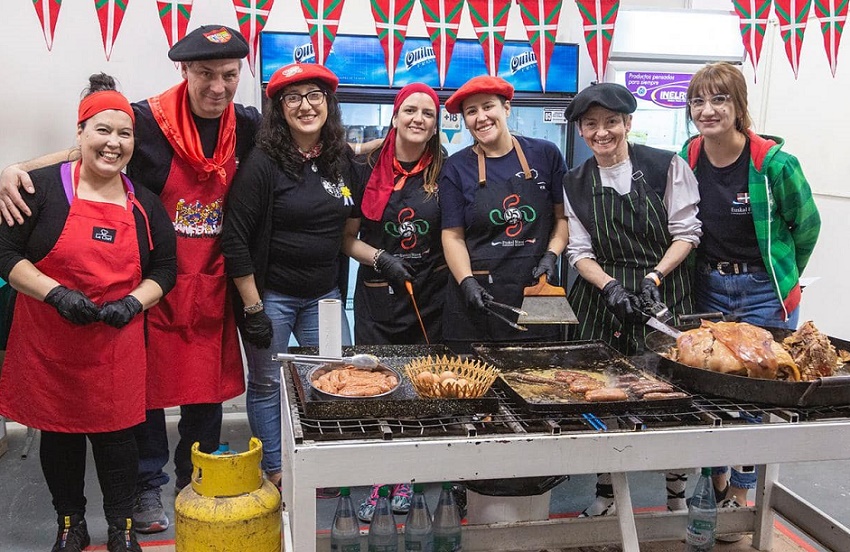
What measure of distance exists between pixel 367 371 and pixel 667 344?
1.03 m

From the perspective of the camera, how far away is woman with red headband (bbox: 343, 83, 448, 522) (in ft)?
10.3

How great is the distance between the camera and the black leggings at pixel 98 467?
2.75 metres

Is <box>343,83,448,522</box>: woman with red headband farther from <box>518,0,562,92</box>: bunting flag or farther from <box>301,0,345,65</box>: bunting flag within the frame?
<box>518,0,562,92</box>: bunting flag

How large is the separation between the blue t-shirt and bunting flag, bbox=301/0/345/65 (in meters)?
1.15

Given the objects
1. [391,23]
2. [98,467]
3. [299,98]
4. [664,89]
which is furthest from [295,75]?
[664,89]

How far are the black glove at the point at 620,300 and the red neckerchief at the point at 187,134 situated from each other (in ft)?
5.07

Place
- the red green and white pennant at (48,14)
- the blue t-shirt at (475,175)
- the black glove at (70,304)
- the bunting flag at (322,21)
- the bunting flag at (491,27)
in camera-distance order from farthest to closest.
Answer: the bunting flag at (491,27)
the bunting flag at (322,21)
the red green and white pennant at (48,14)
the blue t-shirt at (475,175)
the black glove at (70,304)

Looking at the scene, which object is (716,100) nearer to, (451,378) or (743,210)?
(743,210)

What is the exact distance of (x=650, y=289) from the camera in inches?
107

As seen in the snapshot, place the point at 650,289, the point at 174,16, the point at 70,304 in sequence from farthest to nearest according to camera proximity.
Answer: the point at 174,16, the point at 650,289, the point at 70,304

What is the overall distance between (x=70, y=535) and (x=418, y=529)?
1.37 m

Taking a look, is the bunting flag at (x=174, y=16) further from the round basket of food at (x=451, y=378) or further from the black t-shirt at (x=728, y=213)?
the black t-shirt at (x=728, y=213)

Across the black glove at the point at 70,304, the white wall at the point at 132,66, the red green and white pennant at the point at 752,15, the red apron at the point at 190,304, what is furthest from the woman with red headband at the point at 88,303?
the red green and white pennant at the point at 752,15

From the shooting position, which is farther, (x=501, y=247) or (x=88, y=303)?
(x=501, y=247)
